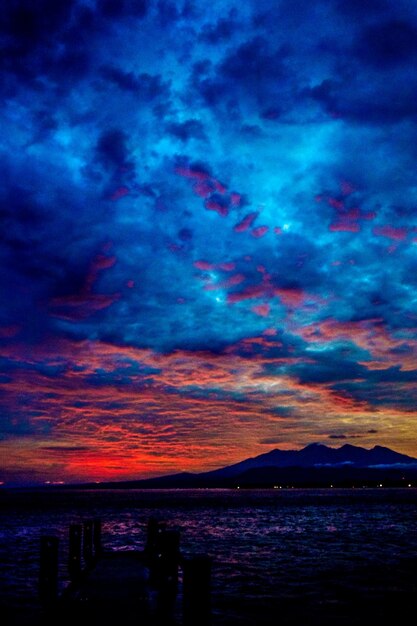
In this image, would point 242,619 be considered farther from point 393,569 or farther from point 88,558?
point 393,569

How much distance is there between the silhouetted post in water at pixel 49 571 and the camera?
1750 centimetres

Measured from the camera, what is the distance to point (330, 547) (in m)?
38.6

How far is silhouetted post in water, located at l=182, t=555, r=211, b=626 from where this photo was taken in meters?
10.3

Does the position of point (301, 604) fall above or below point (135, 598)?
below

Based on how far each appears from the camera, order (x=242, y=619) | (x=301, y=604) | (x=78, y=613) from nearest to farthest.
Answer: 1. (x=78, y=613)
2. (x=242, y=619)
3. (x=301, y=604)

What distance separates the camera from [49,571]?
17.6 metres

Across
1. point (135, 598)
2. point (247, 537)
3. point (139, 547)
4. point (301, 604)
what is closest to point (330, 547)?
point (247, 537)

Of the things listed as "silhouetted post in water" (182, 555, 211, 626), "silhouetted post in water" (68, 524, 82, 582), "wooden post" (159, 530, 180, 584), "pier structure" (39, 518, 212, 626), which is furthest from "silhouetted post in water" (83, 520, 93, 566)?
"silhouetted post in water" (182, 555, 211, 626)

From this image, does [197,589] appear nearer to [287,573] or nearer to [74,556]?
[74,556]

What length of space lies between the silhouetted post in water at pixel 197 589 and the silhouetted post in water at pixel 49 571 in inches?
330

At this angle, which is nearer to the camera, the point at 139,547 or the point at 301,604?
the point at 301,604

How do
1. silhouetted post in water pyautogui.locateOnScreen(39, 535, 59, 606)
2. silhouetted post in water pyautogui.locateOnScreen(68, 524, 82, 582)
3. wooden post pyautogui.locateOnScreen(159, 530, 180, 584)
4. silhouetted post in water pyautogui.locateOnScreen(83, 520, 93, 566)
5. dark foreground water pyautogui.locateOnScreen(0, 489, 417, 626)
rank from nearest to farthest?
1. wooden post pyautogui.locateOnScreen(159, 530, 180, 584)
2. silhouetted post in water pyautogui.locateOnScreen(39, 535, 59, 606)
3. dark foreground water pyautogui.locateOnScreen(0, 489, 417, 626)
4. silhouetted post in water pyautogui.locateOnScreen(68, 524, 82, 582)
5. silhouetted post in water pyautogui.locateOnScreen(83, 520, 93, 566)

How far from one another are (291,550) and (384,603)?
15.5m

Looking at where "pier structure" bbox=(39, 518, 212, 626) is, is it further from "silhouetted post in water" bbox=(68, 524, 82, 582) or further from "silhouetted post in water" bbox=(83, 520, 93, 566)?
"silhouetted post in water" bbox=(83, 520, 93, 566)
